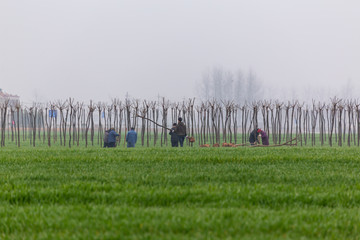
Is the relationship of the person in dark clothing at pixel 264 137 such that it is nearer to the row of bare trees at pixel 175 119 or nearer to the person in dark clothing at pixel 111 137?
the row of bare trees at pixel 175 119

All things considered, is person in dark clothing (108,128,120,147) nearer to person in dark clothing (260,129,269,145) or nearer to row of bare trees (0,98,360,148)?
row of bare trees (0,98,360,148)

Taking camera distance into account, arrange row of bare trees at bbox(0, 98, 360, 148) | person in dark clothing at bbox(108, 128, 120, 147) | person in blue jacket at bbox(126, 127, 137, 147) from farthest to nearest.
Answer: row of bare trees at bbox(0, 98, 360, 148) → person in dark clothing at bbox(108, 128, 120, 147) → person in blue jacket at bbox(126, 127, 137, 147)

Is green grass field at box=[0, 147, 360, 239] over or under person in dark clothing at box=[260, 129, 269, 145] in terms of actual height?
under

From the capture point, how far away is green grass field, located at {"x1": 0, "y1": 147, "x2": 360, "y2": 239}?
3621 mm

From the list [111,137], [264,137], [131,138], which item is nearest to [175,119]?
[131,138]

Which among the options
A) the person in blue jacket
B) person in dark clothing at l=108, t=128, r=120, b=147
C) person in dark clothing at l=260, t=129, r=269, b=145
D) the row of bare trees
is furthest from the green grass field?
person in dark clothing at l=108, t=128, r=120, b=147

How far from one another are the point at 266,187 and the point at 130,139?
14.3 metres

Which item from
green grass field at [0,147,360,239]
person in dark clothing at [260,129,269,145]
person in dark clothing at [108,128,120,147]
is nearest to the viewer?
green grass field at [0,147,360,239]

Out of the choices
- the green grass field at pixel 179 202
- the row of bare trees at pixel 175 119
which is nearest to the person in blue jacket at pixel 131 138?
the row of bare trees at pixel 175 119

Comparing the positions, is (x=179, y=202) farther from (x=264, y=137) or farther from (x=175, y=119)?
(x=175, y=119)

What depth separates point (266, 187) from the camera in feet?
17.7

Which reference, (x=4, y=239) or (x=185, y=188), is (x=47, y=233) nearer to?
(x=4, y=239)

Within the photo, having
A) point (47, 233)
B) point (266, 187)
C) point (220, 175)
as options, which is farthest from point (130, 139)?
point (47, 233)

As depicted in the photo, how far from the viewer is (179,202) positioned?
473cm
